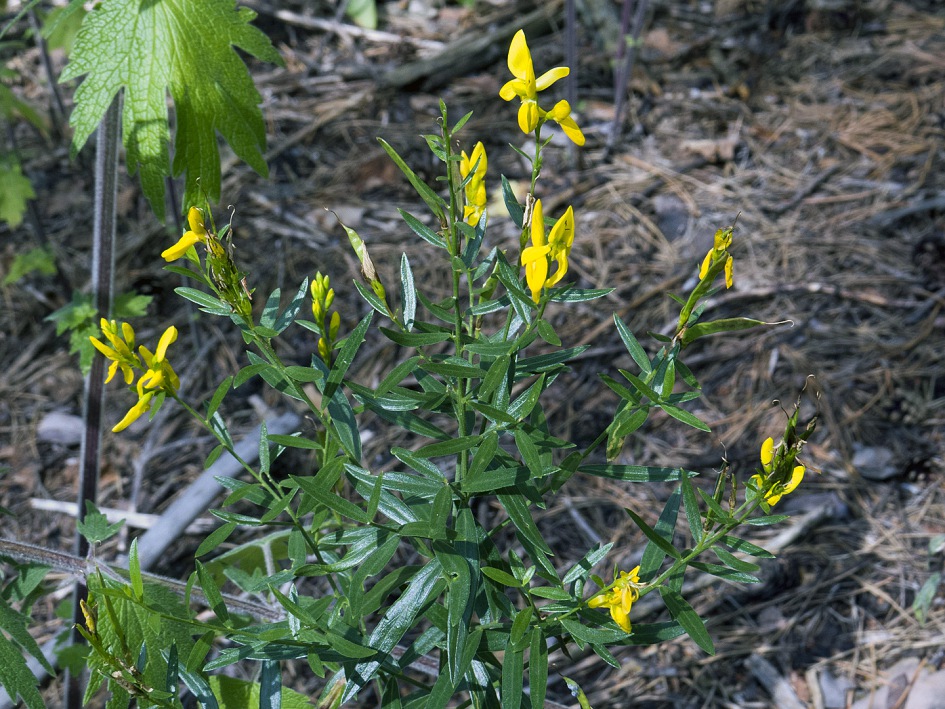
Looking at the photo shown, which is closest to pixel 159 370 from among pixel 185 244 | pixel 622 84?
pixel 185 244

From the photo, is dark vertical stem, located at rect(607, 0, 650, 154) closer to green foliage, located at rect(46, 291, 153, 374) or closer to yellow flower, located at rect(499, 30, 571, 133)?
green foliage, located at rect(46, 291, 153, 374)

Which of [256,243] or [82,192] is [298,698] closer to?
[256,243]

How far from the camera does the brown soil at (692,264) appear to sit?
198 centimetres

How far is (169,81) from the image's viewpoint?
151 centimetres

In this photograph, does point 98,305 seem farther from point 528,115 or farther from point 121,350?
point 528,115

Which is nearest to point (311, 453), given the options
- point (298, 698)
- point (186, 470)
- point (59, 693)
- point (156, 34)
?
point (186, 470)

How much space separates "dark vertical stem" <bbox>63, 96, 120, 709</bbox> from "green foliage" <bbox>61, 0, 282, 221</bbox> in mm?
158

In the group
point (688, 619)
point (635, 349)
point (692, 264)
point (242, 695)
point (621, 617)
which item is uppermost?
point (635, 349)

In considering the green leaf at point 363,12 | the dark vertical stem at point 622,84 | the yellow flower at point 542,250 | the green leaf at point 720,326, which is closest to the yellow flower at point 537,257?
the yellow flower at point 542,250

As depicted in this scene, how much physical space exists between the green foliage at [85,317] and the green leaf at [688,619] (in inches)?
46.4

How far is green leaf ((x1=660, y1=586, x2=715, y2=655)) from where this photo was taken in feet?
3.36

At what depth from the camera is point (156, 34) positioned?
1492 millimetres

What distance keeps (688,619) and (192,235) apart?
Answer: 2.44ft

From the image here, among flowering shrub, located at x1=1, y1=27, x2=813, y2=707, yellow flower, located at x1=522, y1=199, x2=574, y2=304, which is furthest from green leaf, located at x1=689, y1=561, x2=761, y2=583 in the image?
yellow flower, located at x1=522, y1=199, x2=574, y2=304
